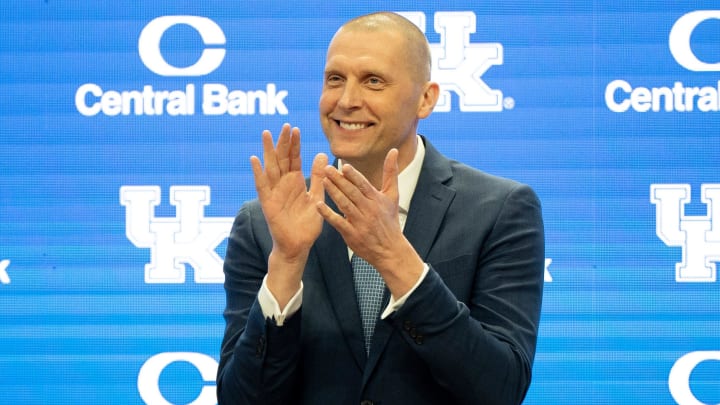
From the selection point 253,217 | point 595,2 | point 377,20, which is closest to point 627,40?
point 595,2

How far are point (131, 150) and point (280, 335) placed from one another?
1928 mm

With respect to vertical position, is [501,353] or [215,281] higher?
[215,281]

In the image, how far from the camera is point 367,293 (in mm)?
2225

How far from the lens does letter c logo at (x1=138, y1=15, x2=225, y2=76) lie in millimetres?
3789

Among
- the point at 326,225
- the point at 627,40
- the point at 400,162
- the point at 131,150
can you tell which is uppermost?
the point at 627,40

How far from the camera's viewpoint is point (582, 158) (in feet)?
12.2

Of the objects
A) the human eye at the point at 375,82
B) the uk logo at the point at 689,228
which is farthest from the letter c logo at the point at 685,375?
the human eye at the point at 375,82

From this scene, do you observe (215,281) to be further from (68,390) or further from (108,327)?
(68,390)

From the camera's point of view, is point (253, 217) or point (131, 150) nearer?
point (253, 217)

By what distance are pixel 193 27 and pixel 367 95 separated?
5.56 ft

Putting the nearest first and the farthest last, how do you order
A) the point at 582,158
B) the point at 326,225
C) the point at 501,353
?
the point at 501,353 < the point at 326,225 < the point at 582,158

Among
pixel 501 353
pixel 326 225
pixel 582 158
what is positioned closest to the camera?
pixel 501 353

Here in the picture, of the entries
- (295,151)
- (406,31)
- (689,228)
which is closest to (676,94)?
(689,228)

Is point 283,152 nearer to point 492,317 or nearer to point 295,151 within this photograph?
point 295,151
